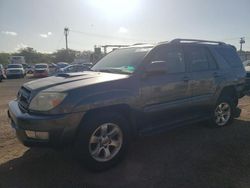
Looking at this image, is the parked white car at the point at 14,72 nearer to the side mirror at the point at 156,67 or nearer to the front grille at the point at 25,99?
the front grille at the point at 25,99

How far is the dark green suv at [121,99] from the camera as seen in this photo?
3.03 meters

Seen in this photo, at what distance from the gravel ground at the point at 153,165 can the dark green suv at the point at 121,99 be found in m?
0.32

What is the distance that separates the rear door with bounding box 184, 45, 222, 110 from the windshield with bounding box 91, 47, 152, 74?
101 centimetres

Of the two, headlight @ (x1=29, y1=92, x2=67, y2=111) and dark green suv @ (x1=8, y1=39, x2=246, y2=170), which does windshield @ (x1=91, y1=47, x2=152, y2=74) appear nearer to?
dark green suv @ (x1=8, y1=39, x2=246, y2=170)

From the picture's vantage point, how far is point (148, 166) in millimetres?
3529

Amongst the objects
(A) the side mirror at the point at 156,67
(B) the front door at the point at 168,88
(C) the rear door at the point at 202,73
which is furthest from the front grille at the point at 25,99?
(C) the rear door at the point at 202,73

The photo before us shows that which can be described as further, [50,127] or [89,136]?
[89,136]

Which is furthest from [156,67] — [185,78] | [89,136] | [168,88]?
[89,136]

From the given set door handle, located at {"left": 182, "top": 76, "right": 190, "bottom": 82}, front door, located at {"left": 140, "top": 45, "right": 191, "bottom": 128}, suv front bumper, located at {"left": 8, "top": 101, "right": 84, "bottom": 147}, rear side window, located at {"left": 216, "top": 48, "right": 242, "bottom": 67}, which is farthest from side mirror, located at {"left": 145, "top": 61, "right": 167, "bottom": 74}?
rear side window, located at {"left": 216, "top": 48, "right": 242, "bottom": 67}

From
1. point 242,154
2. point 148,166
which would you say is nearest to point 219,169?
point 242,154

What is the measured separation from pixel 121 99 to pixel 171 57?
1.47 m

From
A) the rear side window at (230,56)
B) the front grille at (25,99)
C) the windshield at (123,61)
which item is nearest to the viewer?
the front grille at (25,99)

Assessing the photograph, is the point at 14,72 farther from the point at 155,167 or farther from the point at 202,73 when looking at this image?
the point at 155,167

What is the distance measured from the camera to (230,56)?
5.54 metres
